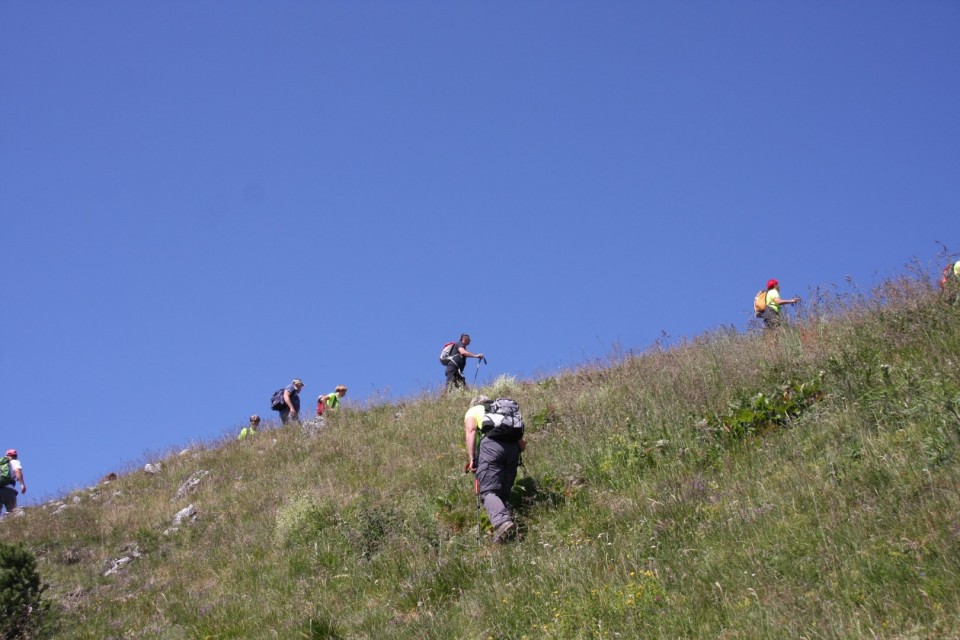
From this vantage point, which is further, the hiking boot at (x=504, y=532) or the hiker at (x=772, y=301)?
the hiker at (x=772, y=301)

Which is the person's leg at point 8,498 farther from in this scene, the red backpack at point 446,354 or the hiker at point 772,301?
the hiker at point 772,301

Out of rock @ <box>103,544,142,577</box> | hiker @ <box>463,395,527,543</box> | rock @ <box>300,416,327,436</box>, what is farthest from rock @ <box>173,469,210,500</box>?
hiker @ <box>463,395,527,543</box>

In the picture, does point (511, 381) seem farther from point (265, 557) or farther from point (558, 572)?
point (558, 572)

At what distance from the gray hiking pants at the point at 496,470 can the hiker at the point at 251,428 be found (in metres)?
10.6

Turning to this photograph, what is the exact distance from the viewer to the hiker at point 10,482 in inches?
644

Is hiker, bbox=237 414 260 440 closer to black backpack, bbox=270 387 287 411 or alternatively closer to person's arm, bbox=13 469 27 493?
black backpack, bbox=270 387 287 411

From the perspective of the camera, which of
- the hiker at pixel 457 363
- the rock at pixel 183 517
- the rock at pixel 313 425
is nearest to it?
the rock at pixel 183 517

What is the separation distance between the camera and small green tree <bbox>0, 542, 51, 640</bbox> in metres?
7.97

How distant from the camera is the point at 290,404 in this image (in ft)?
62.9

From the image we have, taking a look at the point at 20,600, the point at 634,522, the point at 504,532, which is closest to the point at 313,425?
the point at 20,600

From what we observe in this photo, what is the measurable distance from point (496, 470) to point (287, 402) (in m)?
12.0

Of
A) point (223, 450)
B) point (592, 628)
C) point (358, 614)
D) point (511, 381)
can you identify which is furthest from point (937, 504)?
point (223, 450)

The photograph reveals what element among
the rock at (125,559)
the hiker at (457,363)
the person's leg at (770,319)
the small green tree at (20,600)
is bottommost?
the small green tree at (20,600)

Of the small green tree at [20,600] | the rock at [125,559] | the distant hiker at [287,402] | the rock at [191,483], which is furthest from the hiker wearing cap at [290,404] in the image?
the small green tree at [20,600]
